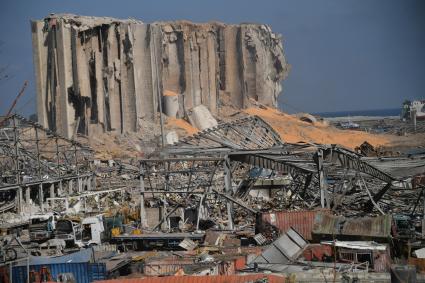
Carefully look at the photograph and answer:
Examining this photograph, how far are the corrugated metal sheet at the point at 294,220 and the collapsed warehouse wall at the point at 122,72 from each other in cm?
4752

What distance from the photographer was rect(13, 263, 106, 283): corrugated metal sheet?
2011 cm

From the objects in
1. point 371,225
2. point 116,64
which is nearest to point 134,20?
point 116,64

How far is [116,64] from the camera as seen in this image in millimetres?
76375

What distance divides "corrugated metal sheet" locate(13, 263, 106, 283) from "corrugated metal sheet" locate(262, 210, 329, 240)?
6840mm

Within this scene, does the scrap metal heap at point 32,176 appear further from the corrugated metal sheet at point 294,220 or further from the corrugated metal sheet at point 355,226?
the corrugated metal sheet at point 355,226

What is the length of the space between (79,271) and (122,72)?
192ft

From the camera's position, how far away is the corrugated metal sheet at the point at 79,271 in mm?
20109

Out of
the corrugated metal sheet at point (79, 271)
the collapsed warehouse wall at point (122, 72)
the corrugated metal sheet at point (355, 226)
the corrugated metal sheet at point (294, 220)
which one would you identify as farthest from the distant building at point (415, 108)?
the corrugated metal sheet at point (79, 271)

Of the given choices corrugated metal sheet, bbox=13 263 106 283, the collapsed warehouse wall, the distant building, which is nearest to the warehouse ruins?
corrugated metal sheet, bbox=13 263 106 283

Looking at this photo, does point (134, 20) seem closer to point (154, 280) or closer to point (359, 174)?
point (359, 174)

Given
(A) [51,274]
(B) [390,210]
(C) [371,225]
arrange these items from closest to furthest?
(A) [51,274] < (C) [371,225] < (B) [390,210]

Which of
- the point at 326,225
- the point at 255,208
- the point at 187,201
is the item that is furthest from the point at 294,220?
the point at 187,201

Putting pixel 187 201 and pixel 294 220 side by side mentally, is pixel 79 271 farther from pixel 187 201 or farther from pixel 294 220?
pixel 187 201

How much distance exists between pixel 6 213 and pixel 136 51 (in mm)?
46549
